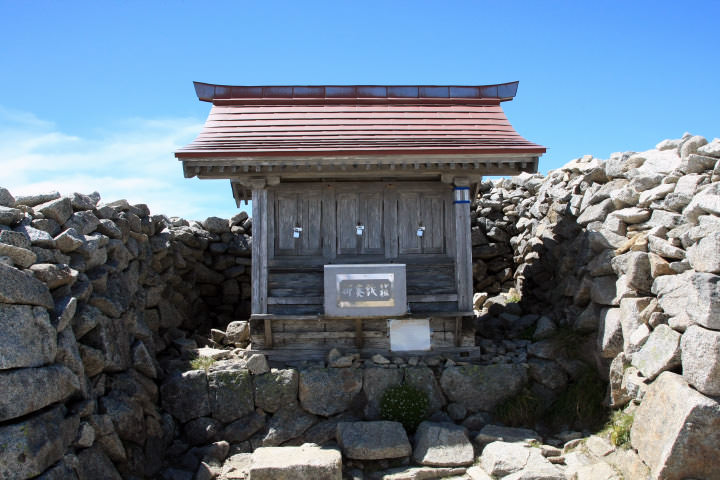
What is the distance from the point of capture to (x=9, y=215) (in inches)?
286

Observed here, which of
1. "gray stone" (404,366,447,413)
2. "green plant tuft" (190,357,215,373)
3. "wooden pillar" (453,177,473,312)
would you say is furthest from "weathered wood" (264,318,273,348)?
"wooden pillar" (453,177,473,312)

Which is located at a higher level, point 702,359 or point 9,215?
point 9,215

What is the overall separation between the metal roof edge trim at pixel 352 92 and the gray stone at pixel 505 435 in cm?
621

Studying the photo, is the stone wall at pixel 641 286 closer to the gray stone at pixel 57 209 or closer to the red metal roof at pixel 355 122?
the red metal roof at pixel 355 122

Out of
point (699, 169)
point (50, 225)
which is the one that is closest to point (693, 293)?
point (699, 169)

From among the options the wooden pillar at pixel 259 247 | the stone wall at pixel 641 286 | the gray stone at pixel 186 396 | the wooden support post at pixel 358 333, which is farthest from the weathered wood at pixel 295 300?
the stone wall at pixel 641 286

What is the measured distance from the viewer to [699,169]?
29.5ft

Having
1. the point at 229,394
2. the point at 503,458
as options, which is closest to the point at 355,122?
the point at 229,394

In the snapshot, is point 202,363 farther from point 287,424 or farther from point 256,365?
point 287,424

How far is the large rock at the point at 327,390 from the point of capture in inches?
375

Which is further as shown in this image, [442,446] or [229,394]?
[229,394]

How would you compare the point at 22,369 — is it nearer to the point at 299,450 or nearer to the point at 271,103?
the point at 299,450

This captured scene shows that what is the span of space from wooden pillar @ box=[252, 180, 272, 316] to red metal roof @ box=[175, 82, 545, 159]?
85cm

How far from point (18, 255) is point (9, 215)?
672 mm
